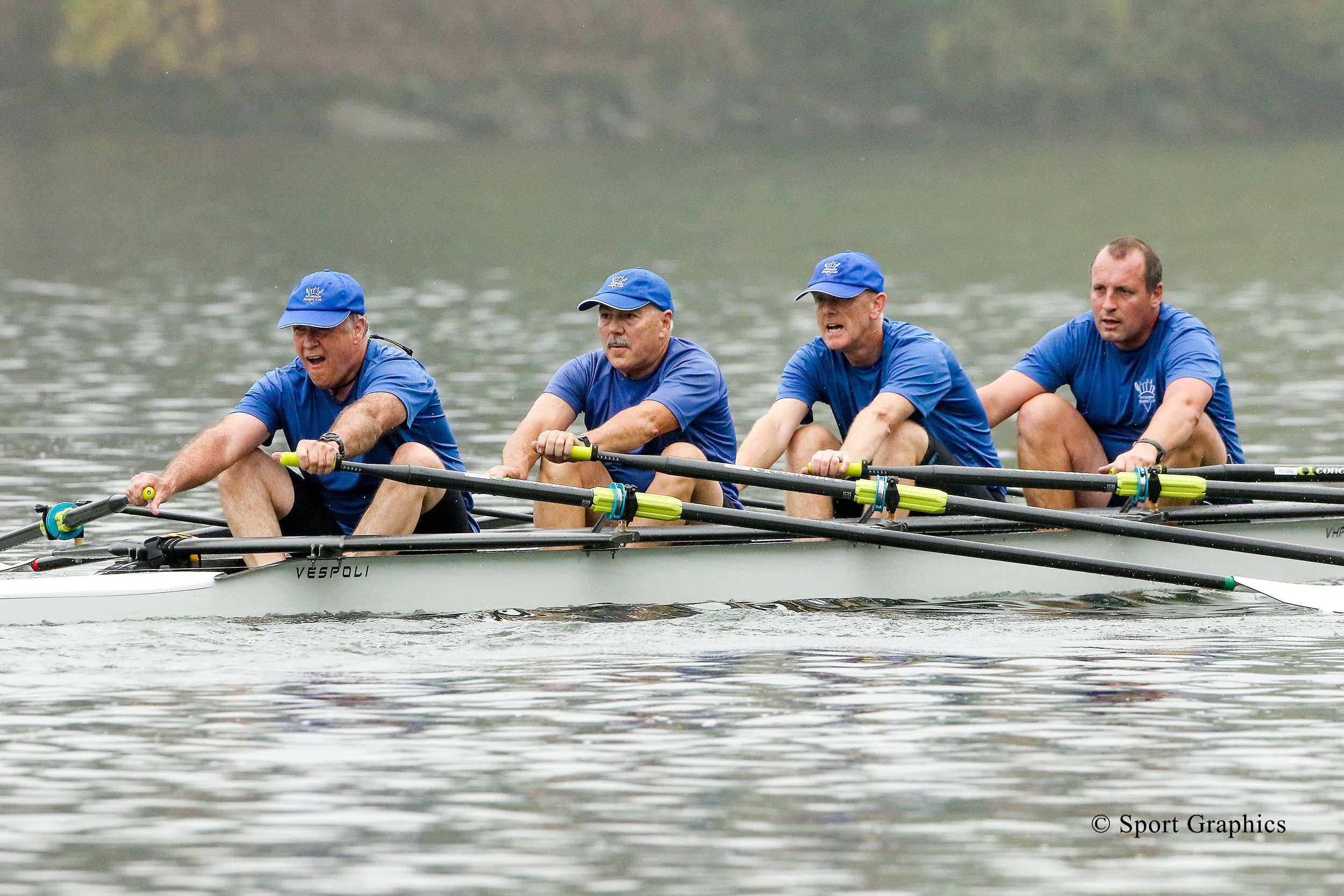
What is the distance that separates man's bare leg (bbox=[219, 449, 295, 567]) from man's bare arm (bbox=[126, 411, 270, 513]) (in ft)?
0.27

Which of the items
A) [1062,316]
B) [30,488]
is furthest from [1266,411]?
[30,488]

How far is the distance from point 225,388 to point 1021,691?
481 inches

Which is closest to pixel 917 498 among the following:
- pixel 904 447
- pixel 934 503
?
pixel 934 503

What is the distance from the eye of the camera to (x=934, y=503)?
31.2 feet

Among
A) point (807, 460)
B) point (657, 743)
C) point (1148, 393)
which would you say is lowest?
point (657, 743)

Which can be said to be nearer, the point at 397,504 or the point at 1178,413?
the point at 397,504

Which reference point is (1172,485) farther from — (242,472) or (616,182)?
(616,182)

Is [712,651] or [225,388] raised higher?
[225,388]

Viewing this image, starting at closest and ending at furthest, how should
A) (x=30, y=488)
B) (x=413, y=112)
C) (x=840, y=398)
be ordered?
(x=840, y=398) → (x=30, y=488) → (x=413, y=112)

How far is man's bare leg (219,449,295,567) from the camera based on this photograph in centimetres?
Result: 941

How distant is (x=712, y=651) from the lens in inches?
354

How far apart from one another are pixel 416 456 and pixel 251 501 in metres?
0.75

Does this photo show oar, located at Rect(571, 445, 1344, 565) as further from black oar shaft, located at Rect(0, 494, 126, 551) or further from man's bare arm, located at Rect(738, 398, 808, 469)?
black oar shaft, located at Rect(0, 494, 126, 551)

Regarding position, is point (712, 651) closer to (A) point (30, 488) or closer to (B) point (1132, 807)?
(B) point (1132, 807)
